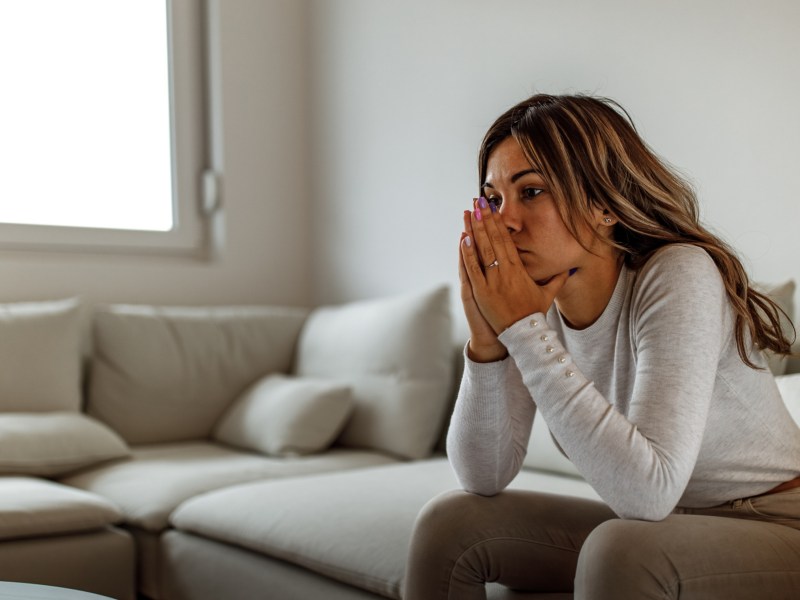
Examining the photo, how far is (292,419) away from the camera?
2.63 m

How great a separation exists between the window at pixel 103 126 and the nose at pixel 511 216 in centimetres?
208

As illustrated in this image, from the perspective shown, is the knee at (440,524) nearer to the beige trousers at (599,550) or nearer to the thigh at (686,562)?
the beige trousers at (599,550)

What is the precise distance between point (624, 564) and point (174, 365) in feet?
6.63

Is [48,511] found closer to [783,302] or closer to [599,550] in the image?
[599,550]

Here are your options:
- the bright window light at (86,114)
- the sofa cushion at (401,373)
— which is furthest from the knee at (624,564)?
the bright window light at (86,114)

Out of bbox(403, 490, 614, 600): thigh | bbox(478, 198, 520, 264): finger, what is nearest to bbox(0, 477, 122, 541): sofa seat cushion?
bbox(403, 490, 614, 600): thigh

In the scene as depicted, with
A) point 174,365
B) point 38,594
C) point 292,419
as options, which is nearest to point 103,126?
point 174,365

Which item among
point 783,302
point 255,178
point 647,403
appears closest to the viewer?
point 647,403

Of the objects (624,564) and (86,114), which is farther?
(86,114)

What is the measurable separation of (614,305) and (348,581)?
73cm

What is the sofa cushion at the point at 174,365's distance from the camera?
9.18 feet

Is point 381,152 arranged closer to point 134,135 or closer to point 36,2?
point 134,135

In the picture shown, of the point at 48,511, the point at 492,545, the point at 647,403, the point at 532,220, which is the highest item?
the point at 532,220

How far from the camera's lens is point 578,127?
4.33 ft
